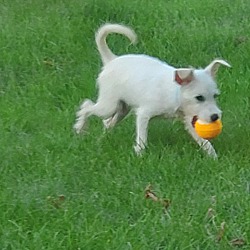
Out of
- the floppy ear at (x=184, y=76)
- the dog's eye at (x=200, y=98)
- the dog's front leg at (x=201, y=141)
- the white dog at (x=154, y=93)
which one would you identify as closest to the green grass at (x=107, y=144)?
the dog's front leg at (x=201, y=141)

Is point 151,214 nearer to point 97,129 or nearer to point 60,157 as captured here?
point 60,157

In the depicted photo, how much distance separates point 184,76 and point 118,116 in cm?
72

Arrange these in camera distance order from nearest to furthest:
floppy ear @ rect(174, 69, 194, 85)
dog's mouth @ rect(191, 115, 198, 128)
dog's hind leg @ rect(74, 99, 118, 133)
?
1. floppy ear @ rect(174, 69, 194, 85)
2. dog's mouth @ rect(191, 115, 198, 128)
3. dog's hind leg @ rect(74, 99, 118, 133)

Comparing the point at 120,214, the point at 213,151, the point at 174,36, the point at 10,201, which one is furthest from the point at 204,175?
the point at 174,36

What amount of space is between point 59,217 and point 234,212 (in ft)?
2.67

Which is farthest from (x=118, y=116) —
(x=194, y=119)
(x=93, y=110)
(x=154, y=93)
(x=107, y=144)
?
(x=194, y=119)

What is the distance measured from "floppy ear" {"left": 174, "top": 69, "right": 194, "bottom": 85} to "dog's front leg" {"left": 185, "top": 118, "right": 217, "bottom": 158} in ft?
0.82

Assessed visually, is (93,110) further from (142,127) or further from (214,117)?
(214,117)

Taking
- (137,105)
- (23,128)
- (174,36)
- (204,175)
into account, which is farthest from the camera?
(174,36)

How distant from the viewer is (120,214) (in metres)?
4.49

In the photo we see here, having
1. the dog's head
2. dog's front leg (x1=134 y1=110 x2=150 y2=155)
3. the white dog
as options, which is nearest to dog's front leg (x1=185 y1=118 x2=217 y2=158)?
the white dog

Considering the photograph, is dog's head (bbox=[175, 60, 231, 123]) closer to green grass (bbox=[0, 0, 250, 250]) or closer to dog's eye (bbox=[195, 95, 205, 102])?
dog's eye (bbox=[195, 95, 205, 102])

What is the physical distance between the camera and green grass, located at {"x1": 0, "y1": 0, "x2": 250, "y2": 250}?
14.0 feet

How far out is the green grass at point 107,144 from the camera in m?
4.27
